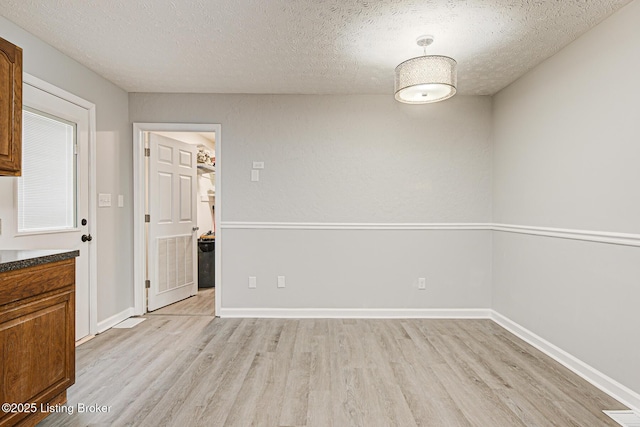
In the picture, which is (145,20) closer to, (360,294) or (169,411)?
(169,411)

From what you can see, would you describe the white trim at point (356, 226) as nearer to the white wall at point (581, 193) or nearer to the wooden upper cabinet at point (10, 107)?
the white wall at point (581, 193)

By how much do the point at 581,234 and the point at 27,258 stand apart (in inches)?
135

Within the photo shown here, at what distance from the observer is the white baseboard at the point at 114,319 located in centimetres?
338

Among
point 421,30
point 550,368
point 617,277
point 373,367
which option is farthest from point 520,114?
point 373,367

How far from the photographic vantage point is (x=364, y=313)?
3902 millimetres

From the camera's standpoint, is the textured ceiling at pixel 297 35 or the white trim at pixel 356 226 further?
the white trim at pixel 356 226

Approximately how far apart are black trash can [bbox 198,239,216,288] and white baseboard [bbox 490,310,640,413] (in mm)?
3978

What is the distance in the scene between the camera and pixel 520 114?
3.37m

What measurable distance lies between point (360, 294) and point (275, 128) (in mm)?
2052

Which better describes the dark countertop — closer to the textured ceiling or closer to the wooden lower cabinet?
the wooden lower cabinet

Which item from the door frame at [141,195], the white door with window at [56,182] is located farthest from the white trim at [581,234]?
the white door with window at [56,182]

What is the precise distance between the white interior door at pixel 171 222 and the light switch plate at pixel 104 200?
1.78 ft

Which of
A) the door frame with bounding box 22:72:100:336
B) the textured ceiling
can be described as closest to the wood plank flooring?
the door frame with bounding box 22:72:100:336

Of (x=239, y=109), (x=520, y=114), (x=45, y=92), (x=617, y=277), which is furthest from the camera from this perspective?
(x=239, y=109)
